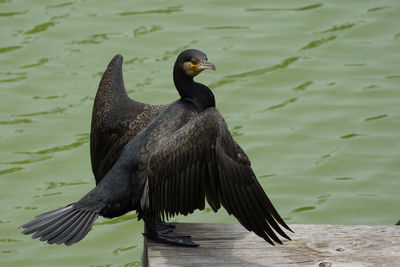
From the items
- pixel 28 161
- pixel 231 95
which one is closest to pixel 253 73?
pixel 231 95

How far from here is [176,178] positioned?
3.95m

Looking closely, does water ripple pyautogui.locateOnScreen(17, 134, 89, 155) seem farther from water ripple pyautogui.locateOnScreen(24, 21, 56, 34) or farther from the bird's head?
the bird's head

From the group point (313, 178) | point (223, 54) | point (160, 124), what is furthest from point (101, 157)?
point (223, 54)

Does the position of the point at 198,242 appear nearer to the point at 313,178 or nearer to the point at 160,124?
the point at 160,124

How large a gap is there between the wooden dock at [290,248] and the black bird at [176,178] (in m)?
0.09

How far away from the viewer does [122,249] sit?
5.83 metres

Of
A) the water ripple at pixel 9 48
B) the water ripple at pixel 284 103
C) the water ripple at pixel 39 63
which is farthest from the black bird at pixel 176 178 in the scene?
the water ripple at pixel 9 48

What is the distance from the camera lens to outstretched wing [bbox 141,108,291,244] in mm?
3779

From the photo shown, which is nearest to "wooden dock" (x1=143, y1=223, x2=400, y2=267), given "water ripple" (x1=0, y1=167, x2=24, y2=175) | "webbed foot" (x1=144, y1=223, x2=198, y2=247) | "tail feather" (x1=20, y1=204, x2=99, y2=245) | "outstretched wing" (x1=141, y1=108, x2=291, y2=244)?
"webbed foot" (x1=144, y1=223, x2=198, y2=247)

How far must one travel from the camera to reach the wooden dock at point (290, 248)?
380cm

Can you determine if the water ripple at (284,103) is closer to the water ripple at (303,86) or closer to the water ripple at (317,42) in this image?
the water ripple at (303,86)

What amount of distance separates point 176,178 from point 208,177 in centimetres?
16

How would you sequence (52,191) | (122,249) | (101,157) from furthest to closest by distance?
(52,191), (122,249), (101,157)

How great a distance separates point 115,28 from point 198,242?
16.9 ft
